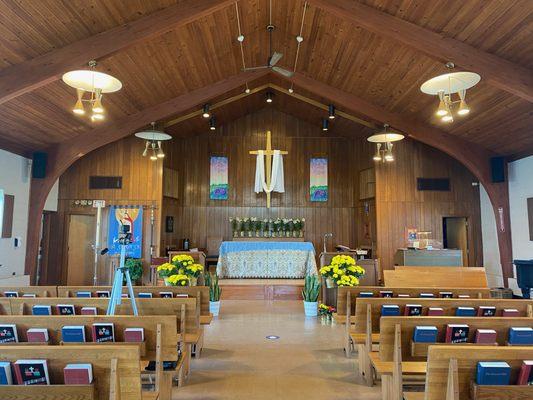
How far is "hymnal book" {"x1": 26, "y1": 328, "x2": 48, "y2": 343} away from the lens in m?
2.31

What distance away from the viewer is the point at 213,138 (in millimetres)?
11164

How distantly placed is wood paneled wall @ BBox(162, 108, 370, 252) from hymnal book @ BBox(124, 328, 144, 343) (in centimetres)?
848

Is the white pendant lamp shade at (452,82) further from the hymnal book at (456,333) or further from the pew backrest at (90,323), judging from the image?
the pew backrest at (90,323)

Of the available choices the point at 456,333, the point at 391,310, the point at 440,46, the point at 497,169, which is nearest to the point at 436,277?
the point at 391,310

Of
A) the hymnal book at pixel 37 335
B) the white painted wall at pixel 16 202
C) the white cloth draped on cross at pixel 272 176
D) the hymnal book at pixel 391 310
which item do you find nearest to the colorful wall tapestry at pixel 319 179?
the white cloth draped on cross at pixel 272 176

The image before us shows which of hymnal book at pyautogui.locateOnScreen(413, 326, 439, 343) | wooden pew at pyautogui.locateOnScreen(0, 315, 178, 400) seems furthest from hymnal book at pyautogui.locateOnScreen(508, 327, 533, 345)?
wooden pew at pyautogui.locateOnScreen(0, 315, 178, 400)

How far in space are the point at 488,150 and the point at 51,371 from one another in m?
9.00

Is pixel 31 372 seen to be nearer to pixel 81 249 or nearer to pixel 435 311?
pixel 435 311

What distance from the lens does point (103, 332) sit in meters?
2.31

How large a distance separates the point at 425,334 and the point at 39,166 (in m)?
8.13

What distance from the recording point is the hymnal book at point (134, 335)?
2.37m

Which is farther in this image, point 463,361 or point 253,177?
point 253,177

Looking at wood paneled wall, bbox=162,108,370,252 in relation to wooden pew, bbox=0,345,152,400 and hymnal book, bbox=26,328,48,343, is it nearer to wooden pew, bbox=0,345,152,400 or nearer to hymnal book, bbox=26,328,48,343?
hymnal book, bbox=26,328,48,343

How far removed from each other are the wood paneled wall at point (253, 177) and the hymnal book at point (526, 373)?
30.1 ft
